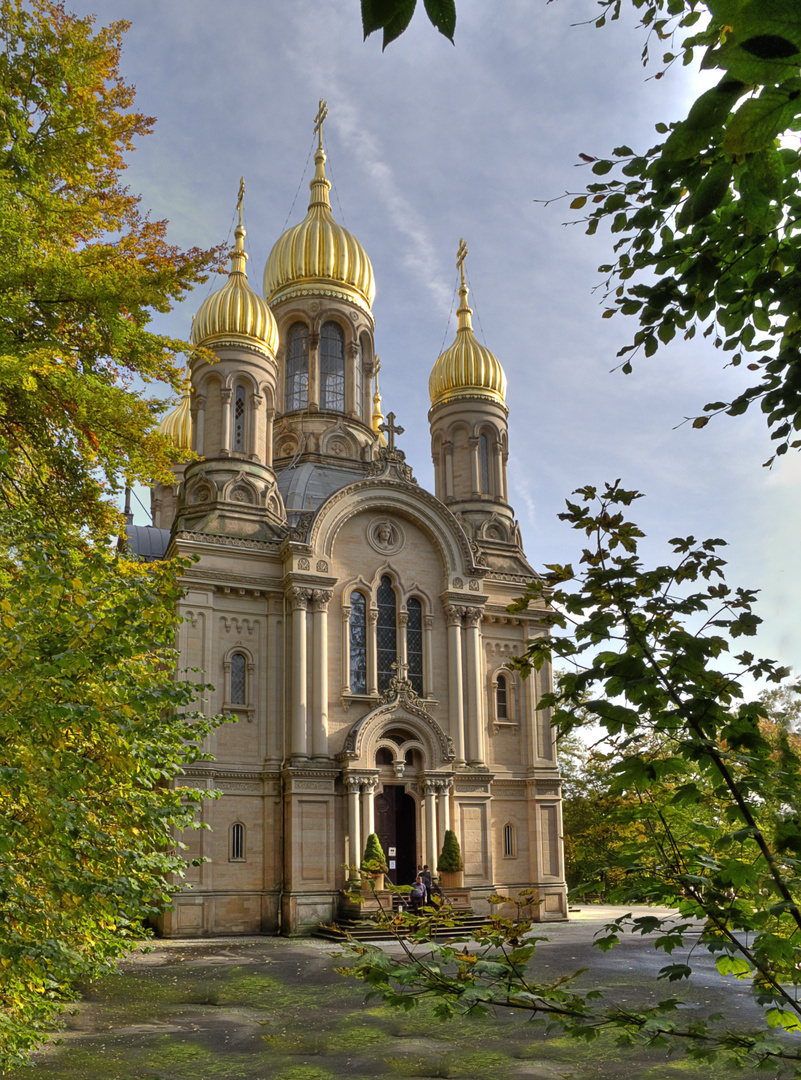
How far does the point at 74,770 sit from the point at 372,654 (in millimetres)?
21106

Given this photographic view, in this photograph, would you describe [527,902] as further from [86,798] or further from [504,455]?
[504,455]

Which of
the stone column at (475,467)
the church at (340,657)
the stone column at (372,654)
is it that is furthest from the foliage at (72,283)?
the stone column at (475,467)

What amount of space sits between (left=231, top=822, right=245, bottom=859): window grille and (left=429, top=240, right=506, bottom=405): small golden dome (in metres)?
16.8

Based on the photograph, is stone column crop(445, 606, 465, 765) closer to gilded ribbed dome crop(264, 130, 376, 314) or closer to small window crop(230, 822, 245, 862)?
small window crop(230, 822, 245, 862)

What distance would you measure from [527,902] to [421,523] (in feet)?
79.6

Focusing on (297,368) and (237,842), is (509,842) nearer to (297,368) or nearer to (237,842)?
(237,842)

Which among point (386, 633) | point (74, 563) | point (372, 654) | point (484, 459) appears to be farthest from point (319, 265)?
point (74, 563)

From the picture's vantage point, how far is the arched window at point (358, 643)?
26.5 metres

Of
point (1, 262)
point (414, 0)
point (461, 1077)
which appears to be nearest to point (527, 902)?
point (414, 0)

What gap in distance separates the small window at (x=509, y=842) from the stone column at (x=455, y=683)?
3044mm

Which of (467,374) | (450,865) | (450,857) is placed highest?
(467,374)

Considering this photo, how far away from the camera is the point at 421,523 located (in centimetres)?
2819

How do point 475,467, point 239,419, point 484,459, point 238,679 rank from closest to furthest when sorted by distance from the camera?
point 238,679
point 239,419
point 475,467
point 484,459

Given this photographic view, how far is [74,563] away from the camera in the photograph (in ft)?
24.1
